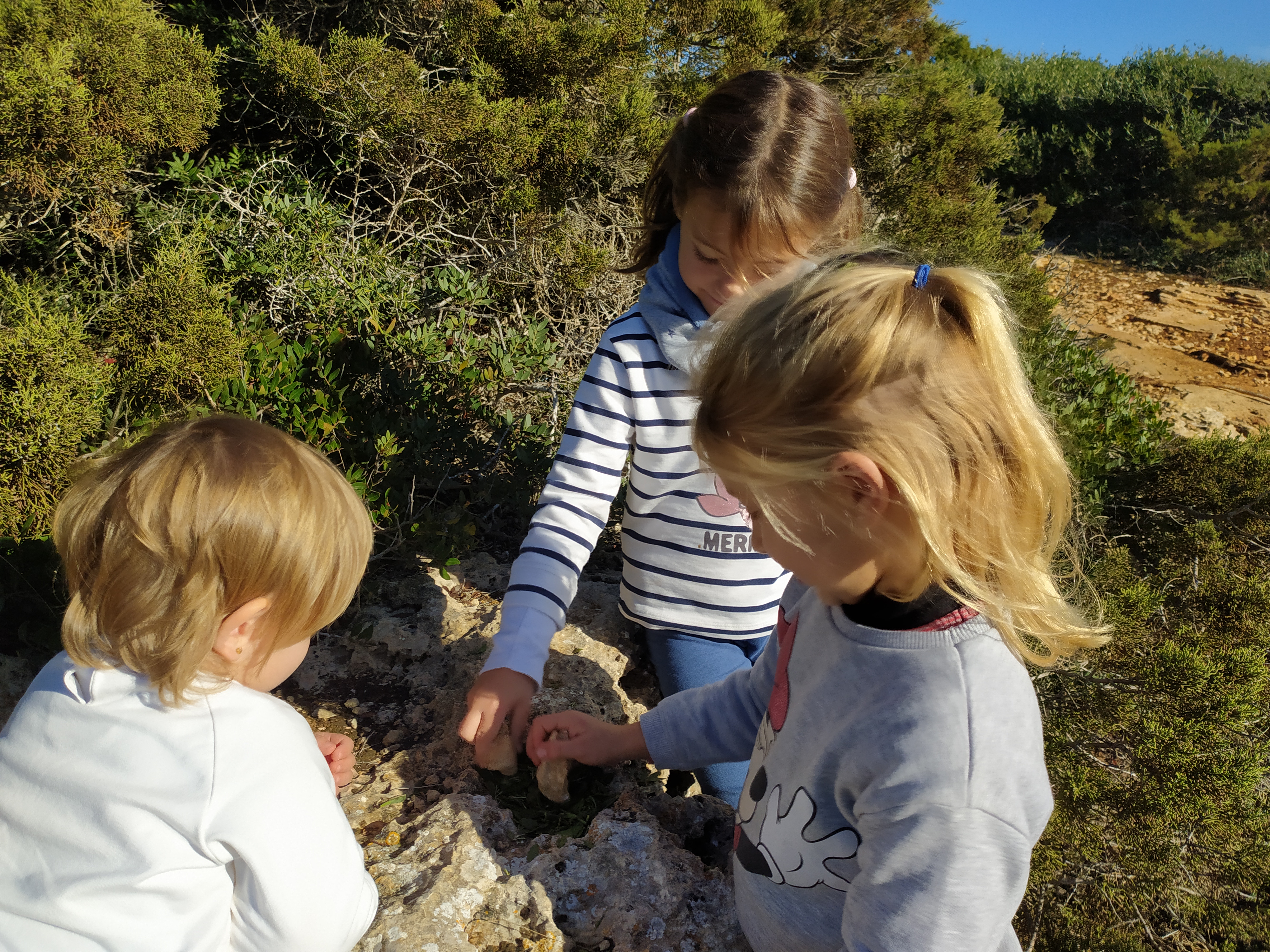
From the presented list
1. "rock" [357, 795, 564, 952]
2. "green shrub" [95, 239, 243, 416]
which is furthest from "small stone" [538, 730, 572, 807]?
"green shrub" [95, 239, 243, 416]

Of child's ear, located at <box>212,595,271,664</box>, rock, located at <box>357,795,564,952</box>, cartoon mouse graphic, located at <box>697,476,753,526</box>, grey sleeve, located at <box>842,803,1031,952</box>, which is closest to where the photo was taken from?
grey sleeve, located at <box>842,803,1031,952</box>

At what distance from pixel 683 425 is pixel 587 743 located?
823mm

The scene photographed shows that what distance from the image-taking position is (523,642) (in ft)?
5.81

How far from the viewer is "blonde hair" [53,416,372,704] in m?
1.21

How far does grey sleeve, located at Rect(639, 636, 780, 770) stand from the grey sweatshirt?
0.24m

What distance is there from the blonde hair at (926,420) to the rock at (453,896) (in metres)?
0.83

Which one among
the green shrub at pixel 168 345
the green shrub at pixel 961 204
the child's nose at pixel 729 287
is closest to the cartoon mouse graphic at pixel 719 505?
the child's nose at pixel 729 287

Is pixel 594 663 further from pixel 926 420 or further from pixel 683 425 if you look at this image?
pixel 926 420

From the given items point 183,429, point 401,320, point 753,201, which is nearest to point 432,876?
point 183,429

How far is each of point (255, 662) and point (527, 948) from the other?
653mm

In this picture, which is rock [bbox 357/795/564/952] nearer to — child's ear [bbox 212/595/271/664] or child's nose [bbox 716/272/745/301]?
child's ear [bbox 212/595/271/664]

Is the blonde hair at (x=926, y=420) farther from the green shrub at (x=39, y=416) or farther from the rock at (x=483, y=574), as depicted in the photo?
the green shrub at (x=39, y=416)

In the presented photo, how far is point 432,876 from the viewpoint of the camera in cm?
153

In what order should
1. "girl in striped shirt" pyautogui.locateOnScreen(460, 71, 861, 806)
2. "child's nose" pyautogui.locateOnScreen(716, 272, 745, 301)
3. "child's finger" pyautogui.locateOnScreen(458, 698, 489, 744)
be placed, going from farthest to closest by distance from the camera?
1. "child's nose" pyautogui.locateOnScreen(716, 272, 745, 301)
2. "girl in striped shirt" pyautogui.locateOnScreen(460, 71, 861, 806)
3. "child's finger" pyautogui.locateOnScreen(458, 698, 489, 744)
